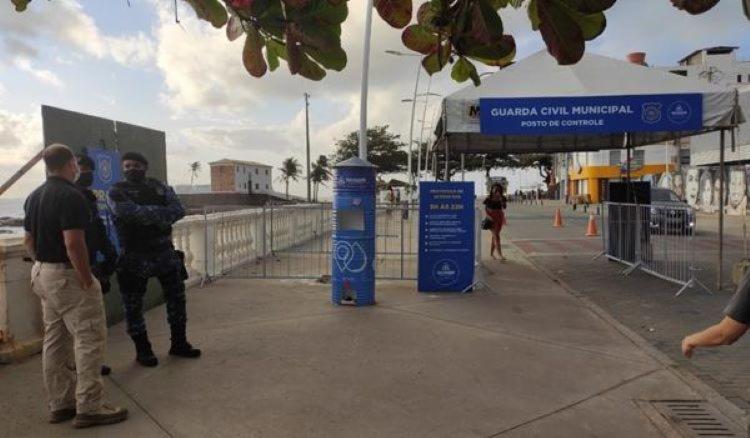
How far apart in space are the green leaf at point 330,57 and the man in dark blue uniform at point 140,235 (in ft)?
12.0

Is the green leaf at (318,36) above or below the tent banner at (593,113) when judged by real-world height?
below

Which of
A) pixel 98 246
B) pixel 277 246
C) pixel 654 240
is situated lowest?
pixel 277 246

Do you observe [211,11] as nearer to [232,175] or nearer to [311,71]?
[311,71]

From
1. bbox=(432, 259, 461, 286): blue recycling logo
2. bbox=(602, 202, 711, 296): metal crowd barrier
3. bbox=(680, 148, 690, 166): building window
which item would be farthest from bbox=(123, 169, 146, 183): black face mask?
bbox=(680, 148, 690, 166): building window

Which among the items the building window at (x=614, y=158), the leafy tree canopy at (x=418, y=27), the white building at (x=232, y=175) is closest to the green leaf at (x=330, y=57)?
the leafy tree canopy at (x=418, y=27)

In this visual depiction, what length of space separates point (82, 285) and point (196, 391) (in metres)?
1.20

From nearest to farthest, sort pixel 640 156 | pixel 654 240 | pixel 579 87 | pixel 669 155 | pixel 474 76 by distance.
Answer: pixel 474 76 → pixel 579 87 → pixel 654 240 → pixel 669 155 → pixel 640 156

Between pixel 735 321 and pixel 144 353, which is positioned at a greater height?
pixel 735 321

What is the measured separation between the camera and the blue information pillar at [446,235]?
845 centimetres

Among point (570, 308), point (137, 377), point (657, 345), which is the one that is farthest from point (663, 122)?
point (137, 377)

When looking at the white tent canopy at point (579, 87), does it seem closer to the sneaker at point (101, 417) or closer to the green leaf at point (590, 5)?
the sneaker at point (101, 417)

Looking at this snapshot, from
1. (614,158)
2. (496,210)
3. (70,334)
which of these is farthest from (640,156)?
(70,334)

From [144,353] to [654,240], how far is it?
27.6ft

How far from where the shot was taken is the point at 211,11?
5.75 ft
